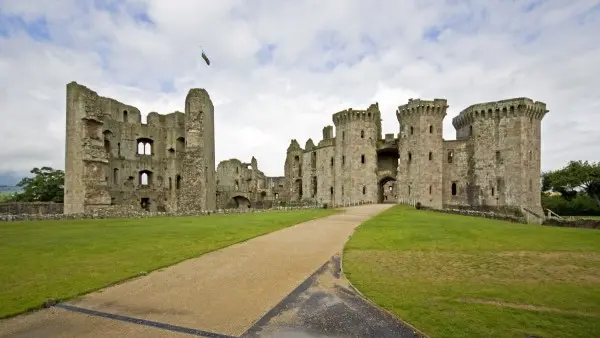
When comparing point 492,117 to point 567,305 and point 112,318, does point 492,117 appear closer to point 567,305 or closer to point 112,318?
point 567,305

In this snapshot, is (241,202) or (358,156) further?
(241,202)

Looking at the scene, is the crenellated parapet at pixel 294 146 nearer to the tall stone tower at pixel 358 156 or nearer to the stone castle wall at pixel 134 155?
the tall stone tower at pixel 358 156

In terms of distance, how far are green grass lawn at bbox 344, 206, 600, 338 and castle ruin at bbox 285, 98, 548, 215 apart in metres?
28.5

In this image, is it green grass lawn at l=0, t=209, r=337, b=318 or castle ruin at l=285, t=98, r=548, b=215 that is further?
castle ruin at l=285, t=98, r=548, b=215

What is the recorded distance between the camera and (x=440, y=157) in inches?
1623

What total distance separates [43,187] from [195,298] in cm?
5224

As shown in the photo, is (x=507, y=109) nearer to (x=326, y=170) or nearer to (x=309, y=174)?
(x=326, y=170)

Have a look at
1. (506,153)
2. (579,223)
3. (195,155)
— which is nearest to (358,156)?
(506,153)

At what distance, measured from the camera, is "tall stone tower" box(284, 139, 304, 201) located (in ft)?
186

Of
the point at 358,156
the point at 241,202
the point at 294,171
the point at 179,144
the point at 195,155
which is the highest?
the point at 179,144

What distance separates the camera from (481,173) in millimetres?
40719

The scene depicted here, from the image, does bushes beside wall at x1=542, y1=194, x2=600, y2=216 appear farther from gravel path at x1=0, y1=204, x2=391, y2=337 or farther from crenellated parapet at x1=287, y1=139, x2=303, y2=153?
gravel path at x1=0, y1=204, x2=391, y2=337

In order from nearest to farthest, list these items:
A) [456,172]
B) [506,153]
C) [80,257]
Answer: [80,257], [506,153], [456,172]

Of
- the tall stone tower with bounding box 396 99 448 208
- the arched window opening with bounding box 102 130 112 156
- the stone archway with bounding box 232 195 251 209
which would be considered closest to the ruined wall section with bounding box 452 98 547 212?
the tall stone tower with bounding box 396 99 448 208
